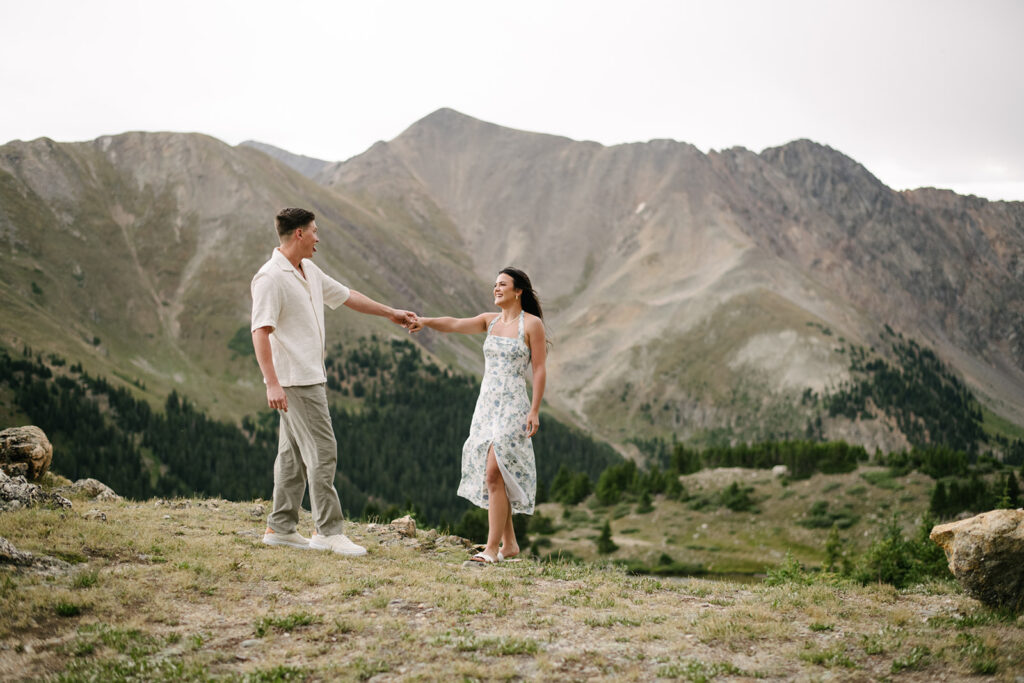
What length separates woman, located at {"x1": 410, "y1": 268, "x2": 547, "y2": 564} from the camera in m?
12.1

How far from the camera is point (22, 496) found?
40.1 ft

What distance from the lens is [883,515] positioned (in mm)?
92062

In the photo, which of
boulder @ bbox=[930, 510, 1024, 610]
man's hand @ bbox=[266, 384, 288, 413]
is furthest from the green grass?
boulder @ bbox=[930, 510, 1024, 610]

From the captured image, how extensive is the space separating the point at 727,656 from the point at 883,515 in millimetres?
97382

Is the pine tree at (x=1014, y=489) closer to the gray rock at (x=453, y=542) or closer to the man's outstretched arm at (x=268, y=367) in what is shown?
the gray rock at (x=453, y=542)

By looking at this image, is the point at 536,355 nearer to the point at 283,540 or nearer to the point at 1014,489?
the point at 283,540

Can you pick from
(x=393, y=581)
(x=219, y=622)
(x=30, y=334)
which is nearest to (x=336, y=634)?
(x=219, y=622)

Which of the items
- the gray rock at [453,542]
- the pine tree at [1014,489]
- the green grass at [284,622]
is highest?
the green grass at [284,622]

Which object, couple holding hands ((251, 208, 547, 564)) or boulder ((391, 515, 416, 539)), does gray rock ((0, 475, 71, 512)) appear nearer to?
couple holding hands ((251, 208, 547, 564))

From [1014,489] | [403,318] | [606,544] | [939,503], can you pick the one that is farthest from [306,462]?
[1014,489]

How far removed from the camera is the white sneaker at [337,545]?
1177cm

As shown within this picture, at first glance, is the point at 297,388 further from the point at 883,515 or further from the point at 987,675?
the point at 883,515

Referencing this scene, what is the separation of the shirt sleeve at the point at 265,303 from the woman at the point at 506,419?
8.05 ft

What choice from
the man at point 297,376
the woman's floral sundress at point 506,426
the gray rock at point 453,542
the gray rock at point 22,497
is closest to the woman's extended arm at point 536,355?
the woman's floral sundress at point 506,426
